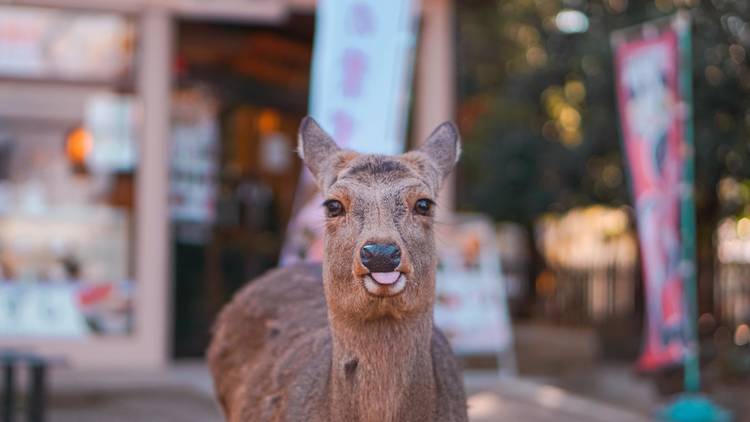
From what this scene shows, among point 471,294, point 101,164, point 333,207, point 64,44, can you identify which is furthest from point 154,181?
point 333,207

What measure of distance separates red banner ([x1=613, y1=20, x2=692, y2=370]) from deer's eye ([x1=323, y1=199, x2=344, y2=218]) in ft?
18.2

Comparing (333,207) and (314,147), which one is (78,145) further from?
(333,207)

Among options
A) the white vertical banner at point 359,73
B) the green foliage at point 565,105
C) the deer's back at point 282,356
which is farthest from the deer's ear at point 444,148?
the green foliage at point 565,105

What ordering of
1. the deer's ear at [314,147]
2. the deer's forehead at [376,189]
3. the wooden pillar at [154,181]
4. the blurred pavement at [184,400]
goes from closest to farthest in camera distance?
1. the deer's forehead at [376,189]
2. the deer's ear at [314,147]
3. the blurred pavement at [184,400]
4. the wooden pillar at [154,181]

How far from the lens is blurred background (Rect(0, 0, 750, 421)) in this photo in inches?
475

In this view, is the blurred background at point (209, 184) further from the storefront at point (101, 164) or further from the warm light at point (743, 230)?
the warm light at point (743, 230)

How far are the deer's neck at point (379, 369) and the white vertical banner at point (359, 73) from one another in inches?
200

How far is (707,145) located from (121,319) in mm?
6432

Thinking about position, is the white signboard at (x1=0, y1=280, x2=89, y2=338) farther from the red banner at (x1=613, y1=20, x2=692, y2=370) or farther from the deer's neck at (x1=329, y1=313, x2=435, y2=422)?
the deer's neck at (x1=329, y1=313, x2=435, y2=422)

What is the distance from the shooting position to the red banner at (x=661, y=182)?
957 cm

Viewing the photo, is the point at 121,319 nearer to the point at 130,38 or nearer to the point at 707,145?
the point at 130,38

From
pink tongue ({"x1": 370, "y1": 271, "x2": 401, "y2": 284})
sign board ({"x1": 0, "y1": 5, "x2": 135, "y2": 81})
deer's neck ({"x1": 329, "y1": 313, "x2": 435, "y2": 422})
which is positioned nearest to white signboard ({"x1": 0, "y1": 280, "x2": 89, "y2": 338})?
sign board ({"x1": 0, "y1": 5, "x2": 135, "y2": 81})

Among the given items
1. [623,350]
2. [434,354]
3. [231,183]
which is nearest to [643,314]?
[623,350]

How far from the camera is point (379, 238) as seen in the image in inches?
168
